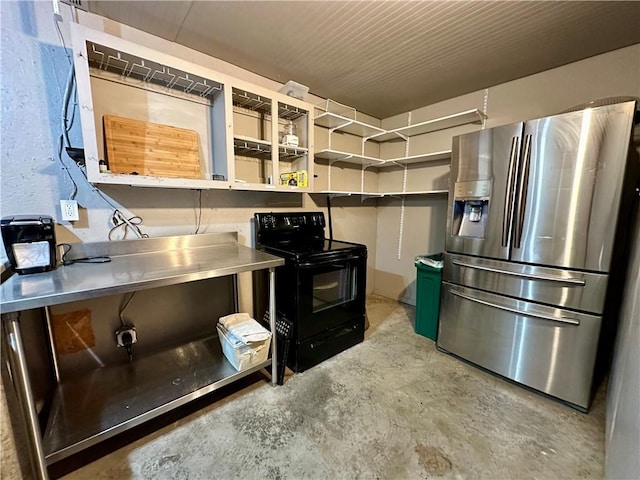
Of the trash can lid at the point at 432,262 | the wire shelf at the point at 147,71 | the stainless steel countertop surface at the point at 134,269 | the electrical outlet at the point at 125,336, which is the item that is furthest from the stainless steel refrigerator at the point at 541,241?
the electrical outlet at the point at 125,336

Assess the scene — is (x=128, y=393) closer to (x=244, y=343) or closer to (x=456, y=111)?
(x=244, y=343)

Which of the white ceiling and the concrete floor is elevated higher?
the white ceiling

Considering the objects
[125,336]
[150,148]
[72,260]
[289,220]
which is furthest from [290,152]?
[125,336]

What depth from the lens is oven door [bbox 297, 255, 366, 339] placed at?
74.4 inches

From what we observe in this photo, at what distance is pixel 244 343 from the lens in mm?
1630

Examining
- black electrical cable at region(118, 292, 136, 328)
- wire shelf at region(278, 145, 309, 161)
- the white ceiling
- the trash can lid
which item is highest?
the white ceiling

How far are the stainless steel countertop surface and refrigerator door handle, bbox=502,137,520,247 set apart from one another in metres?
1.54

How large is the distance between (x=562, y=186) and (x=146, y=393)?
8.94 ft

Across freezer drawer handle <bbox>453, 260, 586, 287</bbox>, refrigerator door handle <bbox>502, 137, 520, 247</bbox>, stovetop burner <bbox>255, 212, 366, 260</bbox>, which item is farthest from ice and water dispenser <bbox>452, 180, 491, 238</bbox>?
stovetop burner <bbox>255, 212, 366, 260</bbox>

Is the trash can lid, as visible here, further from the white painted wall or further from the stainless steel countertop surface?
the stainless steel countertop surface

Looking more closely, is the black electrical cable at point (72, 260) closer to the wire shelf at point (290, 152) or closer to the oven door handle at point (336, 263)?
the oven door handle at point (336, 263)

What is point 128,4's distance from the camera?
1480 mm

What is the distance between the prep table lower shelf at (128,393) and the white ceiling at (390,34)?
7.09 feet

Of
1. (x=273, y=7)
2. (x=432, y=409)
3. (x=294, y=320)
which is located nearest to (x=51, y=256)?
(x=294, y=320)
